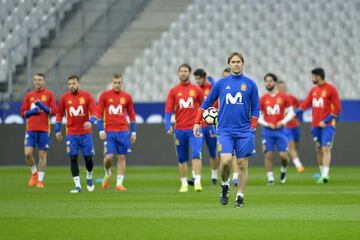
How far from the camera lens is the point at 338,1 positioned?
115 feet

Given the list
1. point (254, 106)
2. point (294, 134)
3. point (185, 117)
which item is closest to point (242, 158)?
point (254, 106)

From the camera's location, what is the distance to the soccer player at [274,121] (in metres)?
21.8

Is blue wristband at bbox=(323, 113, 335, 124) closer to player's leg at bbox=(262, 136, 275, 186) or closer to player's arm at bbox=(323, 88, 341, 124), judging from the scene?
player's arm at bbox=(323, 88, 341, 124)

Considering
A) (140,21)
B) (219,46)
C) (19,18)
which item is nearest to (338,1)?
(219,46)

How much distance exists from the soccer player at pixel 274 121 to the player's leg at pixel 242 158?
6.49 meters

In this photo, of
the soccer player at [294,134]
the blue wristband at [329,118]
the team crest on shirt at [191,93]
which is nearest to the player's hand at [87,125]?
the team crest on shirt at [191,93]

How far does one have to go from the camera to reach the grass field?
1132 cm

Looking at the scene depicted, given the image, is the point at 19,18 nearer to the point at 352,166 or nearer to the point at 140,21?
the point at 140,21

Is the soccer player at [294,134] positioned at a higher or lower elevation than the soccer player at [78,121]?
lower

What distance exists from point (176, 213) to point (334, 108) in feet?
29.9

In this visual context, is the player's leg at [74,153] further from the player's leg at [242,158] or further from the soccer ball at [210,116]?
the player's leg at [242,158]

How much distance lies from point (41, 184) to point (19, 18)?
50.8ft

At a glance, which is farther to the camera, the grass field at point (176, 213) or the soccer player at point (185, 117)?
the soccer player at point (185, 117)

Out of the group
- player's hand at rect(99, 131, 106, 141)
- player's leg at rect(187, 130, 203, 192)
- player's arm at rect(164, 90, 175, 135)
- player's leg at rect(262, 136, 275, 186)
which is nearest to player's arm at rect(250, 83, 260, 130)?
player's leg at rect(187, 130, 203, 192)
